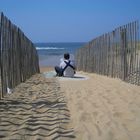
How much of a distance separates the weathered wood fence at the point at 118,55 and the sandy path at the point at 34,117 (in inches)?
131

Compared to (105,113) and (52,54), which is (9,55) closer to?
(105,113)

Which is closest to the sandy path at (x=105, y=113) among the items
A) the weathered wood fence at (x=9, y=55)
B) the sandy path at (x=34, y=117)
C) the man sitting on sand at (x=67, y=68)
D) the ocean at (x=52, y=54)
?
the sandy path at (x=34, y=117)

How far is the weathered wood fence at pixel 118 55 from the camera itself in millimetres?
12471

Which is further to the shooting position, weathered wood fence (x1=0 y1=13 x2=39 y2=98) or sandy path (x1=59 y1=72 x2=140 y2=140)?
weathered wood fence (x1=0 y1=13 x2=39 y2=98)

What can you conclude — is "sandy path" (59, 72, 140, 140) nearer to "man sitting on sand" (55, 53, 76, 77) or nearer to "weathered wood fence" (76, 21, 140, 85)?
"weathered wood fence" (76, 21, 140, 85)

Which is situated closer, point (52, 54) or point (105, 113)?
point (105, 113)

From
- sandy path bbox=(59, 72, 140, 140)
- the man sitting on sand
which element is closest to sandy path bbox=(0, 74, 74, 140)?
sandy path bbox=(59, 72, 140, 140)

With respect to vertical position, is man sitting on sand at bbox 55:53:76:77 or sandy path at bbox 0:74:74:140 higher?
man sitting on sand at bbox 55:53:76:77

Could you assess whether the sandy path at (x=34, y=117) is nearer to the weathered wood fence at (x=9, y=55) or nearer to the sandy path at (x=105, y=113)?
the sandy path at (x=105, y=113)

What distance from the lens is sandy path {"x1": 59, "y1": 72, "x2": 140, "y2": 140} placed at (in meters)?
6.10

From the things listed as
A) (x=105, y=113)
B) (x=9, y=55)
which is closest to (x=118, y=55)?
(x=9, y=55)

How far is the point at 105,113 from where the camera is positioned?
7473mm

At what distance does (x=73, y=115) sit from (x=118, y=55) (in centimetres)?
732

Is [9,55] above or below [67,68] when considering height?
above
